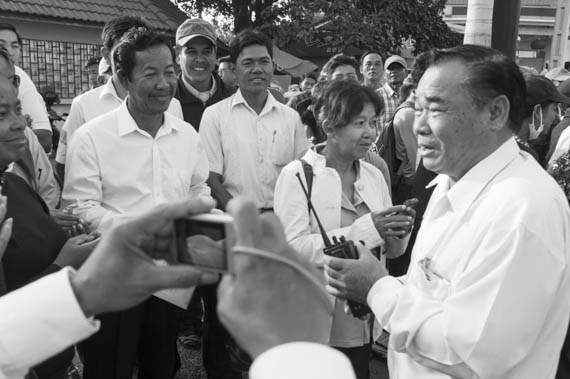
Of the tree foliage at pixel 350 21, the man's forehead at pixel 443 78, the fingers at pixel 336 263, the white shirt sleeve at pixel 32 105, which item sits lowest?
the fingers at pixel 336 263

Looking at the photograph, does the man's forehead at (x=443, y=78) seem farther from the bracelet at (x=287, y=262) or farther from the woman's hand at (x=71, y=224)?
the woman's hand at (x=71, y=224)

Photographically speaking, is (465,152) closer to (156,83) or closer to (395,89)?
(156,83)

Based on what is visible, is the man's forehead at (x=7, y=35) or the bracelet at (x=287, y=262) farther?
the man's forehead at (x=7, y=35)

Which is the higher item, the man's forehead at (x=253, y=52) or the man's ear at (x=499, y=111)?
the man's forehead at (x=253, y=52)

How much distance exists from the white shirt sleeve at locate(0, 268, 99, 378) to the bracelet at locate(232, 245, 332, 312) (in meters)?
0.48

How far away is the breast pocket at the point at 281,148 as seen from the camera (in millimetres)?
3971

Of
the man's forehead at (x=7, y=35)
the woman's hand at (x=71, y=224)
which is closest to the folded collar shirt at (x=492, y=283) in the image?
the woman's hand at (x=71, y=224)

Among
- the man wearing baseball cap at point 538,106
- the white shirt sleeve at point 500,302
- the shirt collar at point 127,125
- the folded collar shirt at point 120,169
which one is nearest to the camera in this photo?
the white shirt sleeve at point 500,302

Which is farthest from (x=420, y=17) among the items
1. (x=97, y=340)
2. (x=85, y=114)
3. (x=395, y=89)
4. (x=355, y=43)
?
(x=97, y=340)

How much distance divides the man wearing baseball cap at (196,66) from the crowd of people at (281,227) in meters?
0.01

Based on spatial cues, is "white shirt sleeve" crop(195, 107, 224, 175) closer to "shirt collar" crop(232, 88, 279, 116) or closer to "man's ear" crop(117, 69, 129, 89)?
"shirt collar" crop(232, 88, 279, 116)

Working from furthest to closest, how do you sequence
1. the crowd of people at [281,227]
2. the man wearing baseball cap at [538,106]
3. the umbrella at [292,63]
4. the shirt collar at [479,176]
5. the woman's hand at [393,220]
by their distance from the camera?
the umbrella at [292,63] < the man wearing baseball cap at [538,106] < the woman's hand at [393,220] < the shirt collar at [479,176] < the crowd of people at [281,227]

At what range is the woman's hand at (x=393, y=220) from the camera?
2.83 m

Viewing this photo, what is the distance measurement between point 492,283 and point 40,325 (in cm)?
115
